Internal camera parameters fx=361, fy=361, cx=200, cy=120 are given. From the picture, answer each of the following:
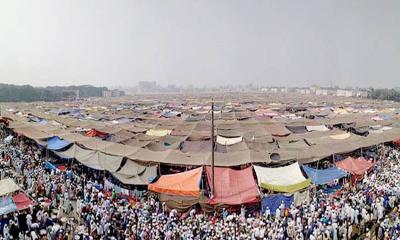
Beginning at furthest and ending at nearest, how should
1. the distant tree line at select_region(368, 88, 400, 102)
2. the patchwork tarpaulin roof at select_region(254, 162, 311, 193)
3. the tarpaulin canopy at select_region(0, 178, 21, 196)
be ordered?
1. the distant tree line at select_region(368, 88, 400, 102)
2. the patchwork tarpaulin roof at select_region(254, 162, 311, 193)
3. the tarpaulin canopy at select_region(0, 178, 21, 196)

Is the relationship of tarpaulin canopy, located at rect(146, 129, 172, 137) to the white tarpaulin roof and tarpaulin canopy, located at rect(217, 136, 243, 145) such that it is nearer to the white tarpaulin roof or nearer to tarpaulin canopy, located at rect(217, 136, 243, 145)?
tarpaulin canopy, located at rect(217, 136, 243, 145)

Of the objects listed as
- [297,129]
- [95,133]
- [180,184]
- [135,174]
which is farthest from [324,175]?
[95,133]

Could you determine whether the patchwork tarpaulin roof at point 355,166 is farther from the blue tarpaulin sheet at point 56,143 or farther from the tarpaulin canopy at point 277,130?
the blue tarpaulin sheet at point 56,143

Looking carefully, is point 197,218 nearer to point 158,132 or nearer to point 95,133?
point 158,132

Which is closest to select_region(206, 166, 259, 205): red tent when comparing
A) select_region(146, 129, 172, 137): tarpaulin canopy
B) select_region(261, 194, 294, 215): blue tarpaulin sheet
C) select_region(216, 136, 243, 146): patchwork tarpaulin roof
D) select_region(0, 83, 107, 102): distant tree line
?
select_region(261, 194, 294, 215): blue tarpaulin sheet

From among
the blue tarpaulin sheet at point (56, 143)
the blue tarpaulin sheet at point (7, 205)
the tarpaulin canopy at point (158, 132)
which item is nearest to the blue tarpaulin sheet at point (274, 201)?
the blue tarpaulin sheet at point (7, 205)
